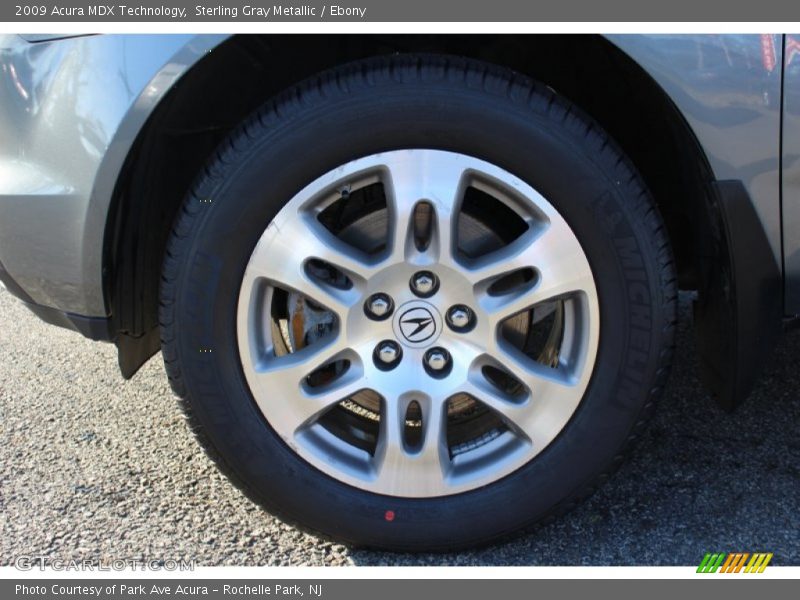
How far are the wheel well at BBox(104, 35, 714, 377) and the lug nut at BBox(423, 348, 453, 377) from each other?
662 mm

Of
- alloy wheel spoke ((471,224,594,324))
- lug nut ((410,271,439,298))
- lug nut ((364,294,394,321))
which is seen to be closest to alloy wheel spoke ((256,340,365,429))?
lug nut ((364,294,394,321))

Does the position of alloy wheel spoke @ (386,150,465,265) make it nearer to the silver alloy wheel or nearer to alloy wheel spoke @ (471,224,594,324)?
the silver alloy wheel

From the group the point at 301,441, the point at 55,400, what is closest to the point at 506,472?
the point at 301,441

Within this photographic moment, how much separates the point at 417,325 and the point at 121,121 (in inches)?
29.7

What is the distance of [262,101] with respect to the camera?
6.57 ft

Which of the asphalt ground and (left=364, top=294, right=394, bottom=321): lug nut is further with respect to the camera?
the asphalt ground

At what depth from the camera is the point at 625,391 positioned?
6.02ft

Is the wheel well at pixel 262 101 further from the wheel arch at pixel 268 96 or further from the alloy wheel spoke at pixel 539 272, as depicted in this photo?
the alloy wheel spoke at pixel 539 272

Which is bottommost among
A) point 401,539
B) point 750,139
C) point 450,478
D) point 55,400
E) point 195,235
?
point 55,400

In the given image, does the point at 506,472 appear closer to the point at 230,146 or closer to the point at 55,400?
the point at 230,146

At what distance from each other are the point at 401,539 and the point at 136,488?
764 mm

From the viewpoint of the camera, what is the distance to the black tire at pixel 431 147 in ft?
5.72

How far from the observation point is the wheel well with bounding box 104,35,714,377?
1.81m

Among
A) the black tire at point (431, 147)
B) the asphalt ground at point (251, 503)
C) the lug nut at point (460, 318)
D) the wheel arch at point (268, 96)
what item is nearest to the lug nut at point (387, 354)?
the lug nut at point (460, 318)
